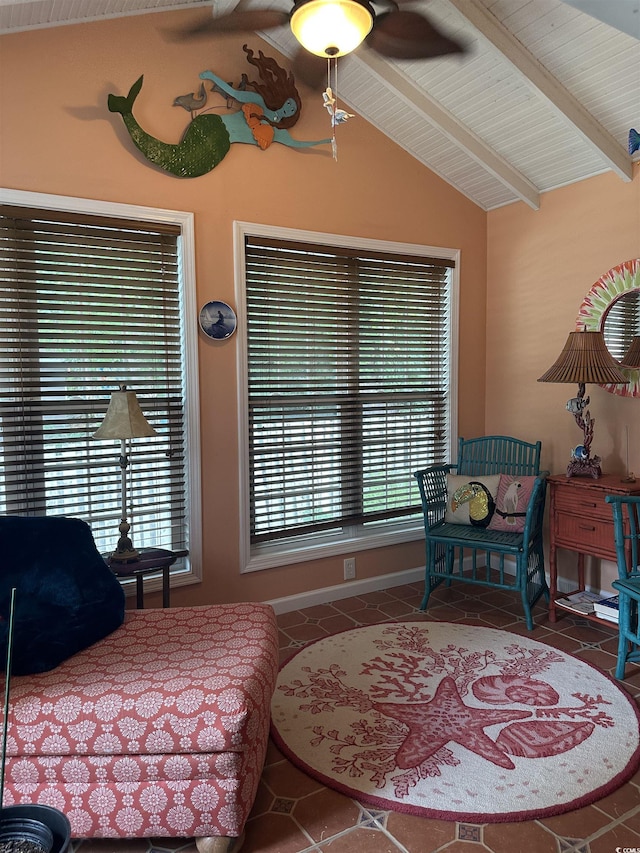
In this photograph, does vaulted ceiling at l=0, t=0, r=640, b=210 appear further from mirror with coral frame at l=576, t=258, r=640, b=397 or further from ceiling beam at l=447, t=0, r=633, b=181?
mirror with coral frame at l=576, t=258, r=640, b=397

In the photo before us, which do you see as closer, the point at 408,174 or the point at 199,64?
the point at 199,64

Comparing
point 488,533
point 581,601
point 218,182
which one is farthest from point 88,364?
point 581,601

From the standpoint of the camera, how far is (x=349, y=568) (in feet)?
13.1

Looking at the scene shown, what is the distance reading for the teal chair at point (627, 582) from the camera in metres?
→ 2.77

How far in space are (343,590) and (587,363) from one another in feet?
6.61

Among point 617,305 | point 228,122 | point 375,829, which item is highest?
point 228,122

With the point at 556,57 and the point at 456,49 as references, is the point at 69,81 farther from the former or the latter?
the point at 556,57

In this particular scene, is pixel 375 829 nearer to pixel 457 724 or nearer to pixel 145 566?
pixel 457 724

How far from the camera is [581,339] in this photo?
11.1ft

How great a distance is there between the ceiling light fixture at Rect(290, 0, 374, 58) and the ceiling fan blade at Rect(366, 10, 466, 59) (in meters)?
0.36

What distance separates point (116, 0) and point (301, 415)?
7.53 ft

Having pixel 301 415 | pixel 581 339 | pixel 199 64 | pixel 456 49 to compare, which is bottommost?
pixel 301 415

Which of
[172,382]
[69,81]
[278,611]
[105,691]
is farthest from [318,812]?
[69,81]

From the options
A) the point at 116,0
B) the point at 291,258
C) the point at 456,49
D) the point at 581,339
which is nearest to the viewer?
the point at 456,49
